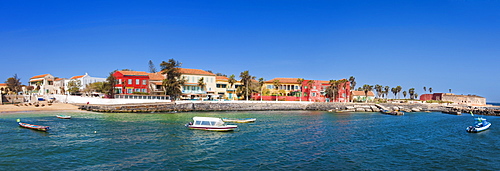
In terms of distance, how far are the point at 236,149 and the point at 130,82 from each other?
6412 cm

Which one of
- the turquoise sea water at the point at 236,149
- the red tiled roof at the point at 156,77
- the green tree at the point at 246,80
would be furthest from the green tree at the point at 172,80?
the turquoise sea water at the point at 236,149

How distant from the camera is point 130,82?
3280 inches

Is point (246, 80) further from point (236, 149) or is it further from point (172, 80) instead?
point (236, 149)

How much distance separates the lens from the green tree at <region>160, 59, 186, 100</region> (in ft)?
261

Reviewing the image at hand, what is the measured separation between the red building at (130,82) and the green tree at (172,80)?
22.8ft

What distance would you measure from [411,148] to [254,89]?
224 feet

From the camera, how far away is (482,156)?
27062 mm

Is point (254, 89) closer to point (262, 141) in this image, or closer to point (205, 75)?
point (205, 75)

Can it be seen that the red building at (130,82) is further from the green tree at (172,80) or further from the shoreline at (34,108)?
the shoreline at (34,108)

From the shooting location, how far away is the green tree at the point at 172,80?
3127 inches

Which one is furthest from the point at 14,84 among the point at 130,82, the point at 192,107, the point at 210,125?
the point at 210,125

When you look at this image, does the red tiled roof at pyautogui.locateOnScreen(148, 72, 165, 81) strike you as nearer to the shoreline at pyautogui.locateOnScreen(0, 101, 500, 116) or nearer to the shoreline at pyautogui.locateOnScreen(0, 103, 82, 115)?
the shoreline at pyautogui.locateOnScreen(0, 101, 500, 116)

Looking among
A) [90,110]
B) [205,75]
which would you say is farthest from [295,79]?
[90,110]

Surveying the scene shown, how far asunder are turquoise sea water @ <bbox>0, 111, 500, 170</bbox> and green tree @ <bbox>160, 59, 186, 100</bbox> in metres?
40.0
